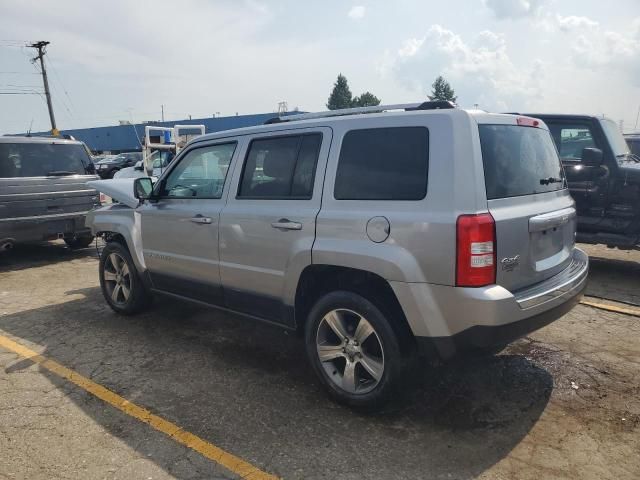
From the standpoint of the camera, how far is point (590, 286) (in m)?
6.09

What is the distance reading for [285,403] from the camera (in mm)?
3338

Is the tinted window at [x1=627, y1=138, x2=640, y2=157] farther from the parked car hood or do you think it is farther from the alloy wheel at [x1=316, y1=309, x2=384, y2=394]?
the parked car hood

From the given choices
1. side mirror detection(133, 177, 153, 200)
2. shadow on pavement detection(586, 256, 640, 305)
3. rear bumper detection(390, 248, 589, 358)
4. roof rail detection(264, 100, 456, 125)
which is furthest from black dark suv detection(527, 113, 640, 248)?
side mirror detection(133, 177, 153, 200)

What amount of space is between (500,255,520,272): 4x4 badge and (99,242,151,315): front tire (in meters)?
3.63

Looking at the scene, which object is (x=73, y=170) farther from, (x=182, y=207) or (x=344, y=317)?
(x=344, y=317)

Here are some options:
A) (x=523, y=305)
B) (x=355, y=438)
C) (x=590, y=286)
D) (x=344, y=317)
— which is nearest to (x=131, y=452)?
(x=355, y=438)

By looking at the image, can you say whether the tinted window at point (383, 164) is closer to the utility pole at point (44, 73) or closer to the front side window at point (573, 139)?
the front side window at point (573, 139)

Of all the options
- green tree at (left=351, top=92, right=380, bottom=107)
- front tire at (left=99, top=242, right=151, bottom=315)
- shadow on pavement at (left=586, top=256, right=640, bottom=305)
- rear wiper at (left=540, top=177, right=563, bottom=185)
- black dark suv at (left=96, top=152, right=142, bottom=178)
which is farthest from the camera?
green tree at (left=351, top=92, right=380, bottom=107)

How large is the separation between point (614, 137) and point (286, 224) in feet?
17.5

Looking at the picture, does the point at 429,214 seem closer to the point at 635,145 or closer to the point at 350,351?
the point at 350,351

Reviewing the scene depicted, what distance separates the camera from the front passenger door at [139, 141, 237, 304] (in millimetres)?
4027

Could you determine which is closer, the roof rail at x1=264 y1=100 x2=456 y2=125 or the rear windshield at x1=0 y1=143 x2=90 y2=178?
the roof rail at x1=264 y1=100 x2=456 y2=125

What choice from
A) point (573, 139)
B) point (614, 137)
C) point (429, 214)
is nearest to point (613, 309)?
point (573, 139)

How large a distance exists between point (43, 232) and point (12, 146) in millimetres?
1431
